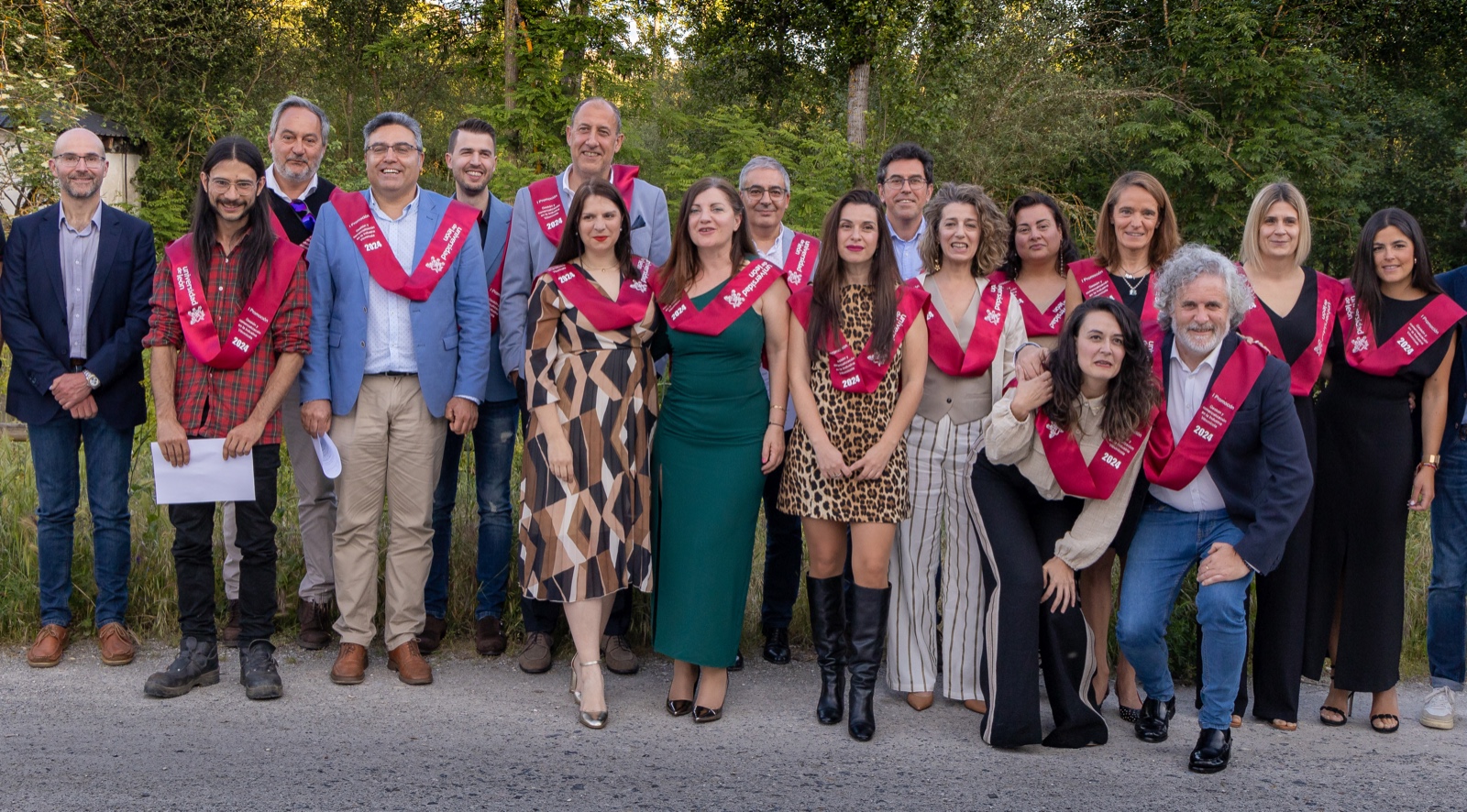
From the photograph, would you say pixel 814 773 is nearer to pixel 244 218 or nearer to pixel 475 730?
pixel 475 730

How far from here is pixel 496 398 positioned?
532 cm

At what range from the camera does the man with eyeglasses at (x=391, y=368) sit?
4.85 m

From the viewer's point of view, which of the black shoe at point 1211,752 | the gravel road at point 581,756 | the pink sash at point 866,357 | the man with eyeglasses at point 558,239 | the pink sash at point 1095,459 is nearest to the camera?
the gravel road at point 581,756

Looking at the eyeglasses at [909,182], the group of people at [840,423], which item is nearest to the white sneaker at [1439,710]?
the group of people at [840,423]

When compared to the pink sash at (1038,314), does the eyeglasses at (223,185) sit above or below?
above

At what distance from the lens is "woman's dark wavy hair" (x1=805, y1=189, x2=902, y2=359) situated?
14.8 feet

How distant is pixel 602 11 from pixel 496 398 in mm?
17191

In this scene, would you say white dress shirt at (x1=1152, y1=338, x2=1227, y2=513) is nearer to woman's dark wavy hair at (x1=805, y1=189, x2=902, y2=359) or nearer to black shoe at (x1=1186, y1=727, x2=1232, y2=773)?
black shoe at (x1=1186, y1=727, x2=1232, y2=773)

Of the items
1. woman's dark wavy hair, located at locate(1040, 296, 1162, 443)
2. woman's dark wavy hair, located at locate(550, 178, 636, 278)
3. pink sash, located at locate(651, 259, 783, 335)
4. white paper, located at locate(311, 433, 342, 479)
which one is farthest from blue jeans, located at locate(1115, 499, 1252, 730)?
white paper, located at locate(311, 433, 342, 479)

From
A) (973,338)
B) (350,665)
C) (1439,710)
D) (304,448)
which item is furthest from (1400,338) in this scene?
(304,448)

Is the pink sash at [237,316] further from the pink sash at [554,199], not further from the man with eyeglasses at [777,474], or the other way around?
the man with eyeglasses at [777,474]

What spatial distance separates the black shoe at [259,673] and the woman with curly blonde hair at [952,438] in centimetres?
245

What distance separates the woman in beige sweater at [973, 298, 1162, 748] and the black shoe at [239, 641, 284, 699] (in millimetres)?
2753

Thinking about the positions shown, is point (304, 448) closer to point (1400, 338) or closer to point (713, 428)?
point (713, 428)
